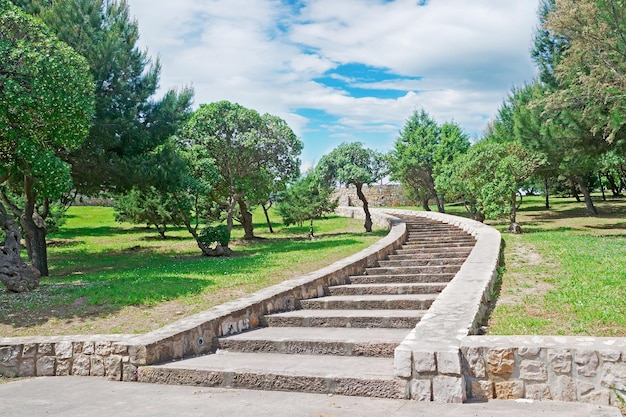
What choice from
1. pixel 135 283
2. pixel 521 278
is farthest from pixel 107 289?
pixel 521 278

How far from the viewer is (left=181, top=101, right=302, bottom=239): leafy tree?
18031mm

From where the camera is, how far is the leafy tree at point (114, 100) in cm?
1423

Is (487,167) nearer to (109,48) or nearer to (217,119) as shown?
(217,119)

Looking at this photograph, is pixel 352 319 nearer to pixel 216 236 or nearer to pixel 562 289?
pixel 562 289

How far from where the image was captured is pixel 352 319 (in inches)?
258

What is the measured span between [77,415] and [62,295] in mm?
5237

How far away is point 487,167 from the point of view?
19.3 metres

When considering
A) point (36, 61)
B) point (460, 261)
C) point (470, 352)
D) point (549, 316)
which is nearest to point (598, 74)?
point (460, 261)

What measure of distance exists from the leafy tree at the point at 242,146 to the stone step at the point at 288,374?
12.6 meters

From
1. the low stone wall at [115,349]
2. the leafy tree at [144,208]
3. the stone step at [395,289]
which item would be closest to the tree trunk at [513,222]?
the stone step at [395,289]

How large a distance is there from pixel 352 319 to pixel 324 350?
1.04m

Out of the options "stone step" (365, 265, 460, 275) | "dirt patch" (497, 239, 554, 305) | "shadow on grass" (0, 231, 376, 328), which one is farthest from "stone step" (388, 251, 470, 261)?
"shadow on grass" (0, 231, 376, 328)

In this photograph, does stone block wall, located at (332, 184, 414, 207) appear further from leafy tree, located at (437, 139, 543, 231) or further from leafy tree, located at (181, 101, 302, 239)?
leafy tree, located at (181, 101, 302, 239)

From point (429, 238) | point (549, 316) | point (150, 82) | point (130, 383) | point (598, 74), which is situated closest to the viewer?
point (130, 383)
